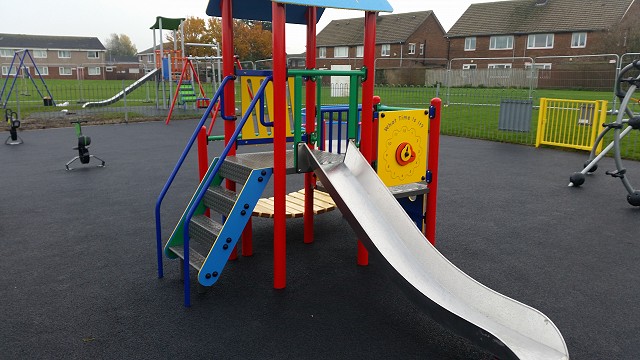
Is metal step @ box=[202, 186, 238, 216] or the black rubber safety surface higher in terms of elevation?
metal step @ box=[202, 186, 238, 216]

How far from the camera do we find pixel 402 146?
4.54 meters

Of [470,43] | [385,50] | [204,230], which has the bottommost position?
[204,230]

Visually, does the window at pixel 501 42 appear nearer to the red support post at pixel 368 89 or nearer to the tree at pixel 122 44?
the red support post at pixel 368 89

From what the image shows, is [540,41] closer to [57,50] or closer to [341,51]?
[341,51]

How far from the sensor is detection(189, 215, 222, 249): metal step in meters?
3.75

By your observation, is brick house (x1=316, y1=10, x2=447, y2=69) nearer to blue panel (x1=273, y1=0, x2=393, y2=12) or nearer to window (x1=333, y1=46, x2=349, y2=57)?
window (x1=333, y1=46, x2=349, y2=57)

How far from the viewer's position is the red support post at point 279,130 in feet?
11.9

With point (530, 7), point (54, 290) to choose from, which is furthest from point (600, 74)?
point (530, 7)

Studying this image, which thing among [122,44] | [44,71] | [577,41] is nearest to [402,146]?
[577,41]

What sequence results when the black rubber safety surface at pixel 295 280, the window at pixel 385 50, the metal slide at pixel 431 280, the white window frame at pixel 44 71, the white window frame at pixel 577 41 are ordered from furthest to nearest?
the white window frame at pixel 44 71
the window at pixel 385 50
the white window frame at pixel 577 41
the black rubber safety surface at pixel 295 280
the metal slide at pixel 431 280

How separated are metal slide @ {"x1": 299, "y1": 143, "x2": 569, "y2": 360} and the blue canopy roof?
3.77ft

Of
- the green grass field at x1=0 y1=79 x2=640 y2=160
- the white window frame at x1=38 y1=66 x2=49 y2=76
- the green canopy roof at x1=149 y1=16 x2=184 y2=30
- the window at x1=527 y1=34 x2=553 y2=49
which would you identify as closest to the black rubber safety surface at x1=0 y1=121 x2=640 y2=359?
the green grass field at x1=0 y1=79 x2=640 y2=160

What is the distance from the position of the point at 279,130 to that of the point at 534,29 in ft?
150

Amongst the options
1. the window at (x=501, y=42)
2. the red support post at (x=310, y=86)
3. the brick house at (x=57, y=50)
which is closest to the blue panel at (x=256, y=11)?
the red support post at (x=310, y=86)
